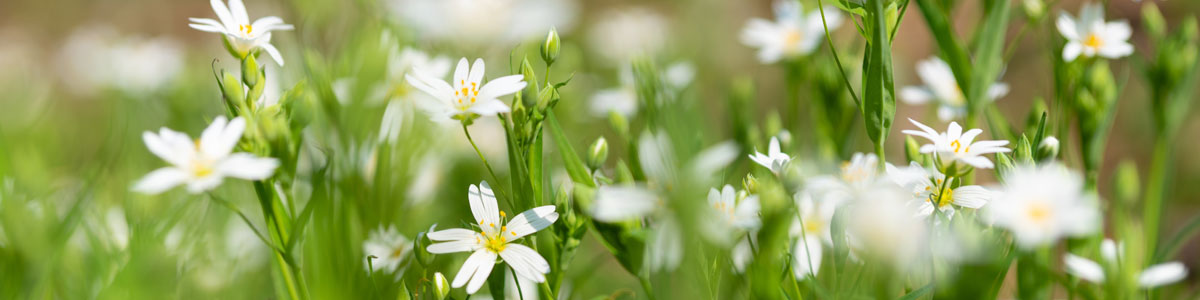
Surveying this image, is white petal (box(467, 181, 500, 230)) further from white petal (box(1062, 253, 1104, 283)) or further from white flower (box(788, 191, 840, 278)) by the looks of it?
white petal (box(1062, 253, 1104, 283))

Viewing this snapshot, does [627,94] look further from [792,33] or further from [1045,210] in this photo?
[1045,210]

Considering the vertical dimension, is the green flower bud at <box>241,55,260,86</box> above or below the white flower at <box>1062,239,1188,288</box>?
above

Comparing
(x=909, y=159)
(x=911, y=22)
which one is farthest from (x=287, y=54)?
(x=911, y=22)

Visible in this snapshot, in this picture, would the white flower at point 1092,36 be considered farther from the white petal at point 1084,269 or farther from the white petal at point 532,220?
the white petal at point 532,220

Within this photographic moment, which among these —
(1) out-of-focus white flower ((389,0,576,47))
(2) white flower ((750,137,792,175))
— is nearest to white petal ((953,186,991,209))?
(2) white flower ((750,137,792,175))

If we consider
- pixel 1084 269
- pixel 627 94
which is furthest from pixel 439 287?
pixel 627 94
